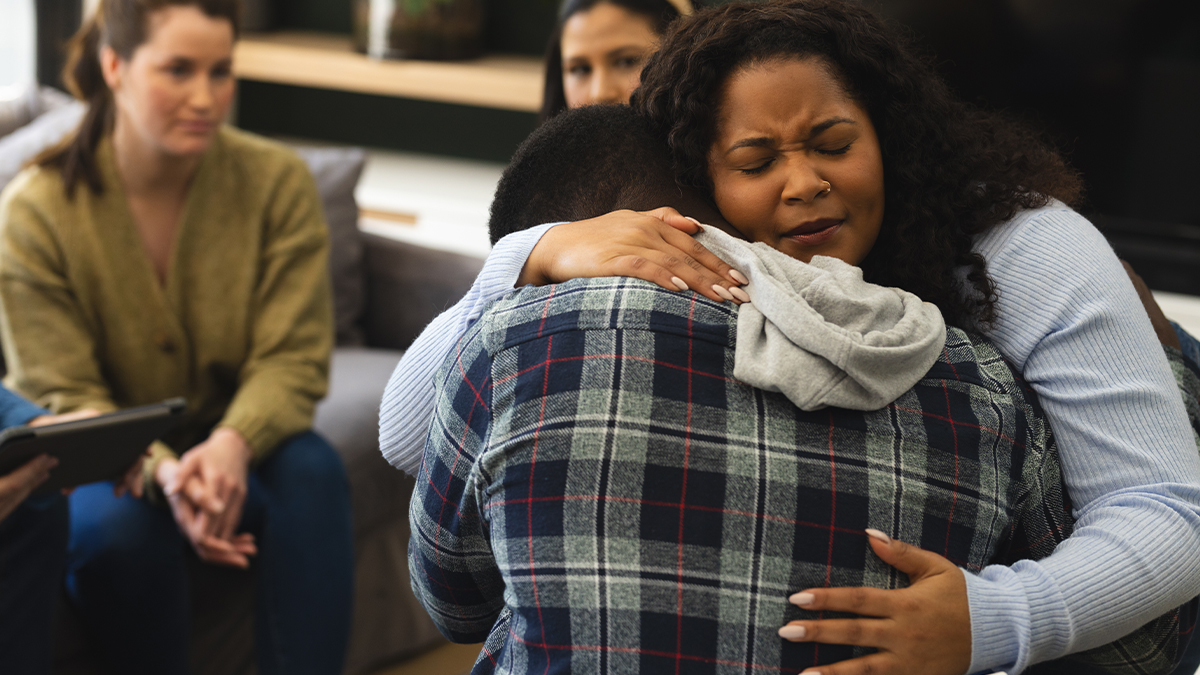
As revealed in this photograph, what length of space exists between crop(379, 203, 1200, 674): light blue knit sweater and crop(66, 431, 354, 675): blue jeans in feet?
3.25

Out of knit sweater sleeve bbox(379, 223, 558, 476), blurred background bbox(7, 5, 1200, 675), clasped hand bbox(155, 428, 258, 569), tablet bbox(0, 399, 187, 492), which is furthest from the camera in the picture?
blurred background bbox(7, 5, 1200, 675)

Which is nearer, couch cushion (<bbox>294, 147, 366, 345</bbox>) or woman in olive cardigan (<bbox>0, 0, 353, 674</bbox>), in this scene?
woman in olive cardigan (<bbox>0, 0, 353, 674</bbox>)

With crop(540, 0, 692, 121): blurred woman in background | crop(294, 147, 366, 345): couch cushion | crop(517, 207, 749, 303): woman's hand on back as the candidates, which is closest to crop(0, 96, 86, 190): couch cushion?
crop(294, 147, 366, 345): couch cushion

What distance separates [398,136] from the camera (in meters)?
3.90

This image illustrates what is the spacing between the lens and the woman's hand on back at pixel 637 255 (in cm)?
76

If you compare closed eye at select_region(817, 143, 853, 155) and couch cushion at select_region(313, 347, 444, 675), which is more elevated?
closed eye at select_region(817, 143, 853, 155)

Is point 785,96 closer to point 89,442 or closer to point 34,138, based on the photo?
point 89,442

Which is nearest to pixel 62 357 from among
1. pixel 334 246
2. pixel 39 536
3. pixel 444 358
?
pixel 39 536

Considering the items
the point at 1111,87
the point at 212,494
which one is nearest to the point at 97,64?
the point at 212,494

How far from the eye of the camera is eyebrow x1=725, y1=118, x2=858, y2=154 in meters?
0.86

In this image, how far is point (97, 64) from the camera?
72.4 inches

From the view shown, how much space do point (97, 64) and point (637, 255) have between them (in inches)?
57.8

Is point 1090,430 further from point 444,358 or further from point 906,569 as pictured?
point 444,358

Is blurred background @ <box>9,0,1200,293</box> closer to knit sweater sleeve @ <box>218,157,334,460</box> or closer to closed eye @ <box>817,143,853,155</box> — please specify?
knit sweater sleeve @ <box>218,157,334,460</box>
